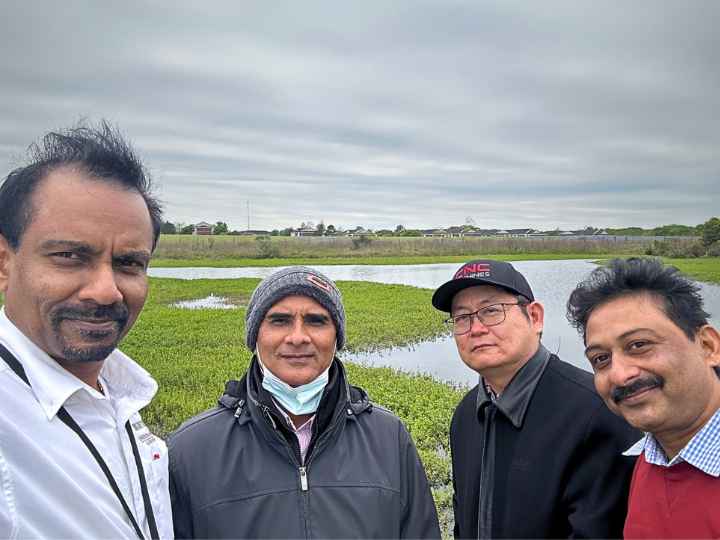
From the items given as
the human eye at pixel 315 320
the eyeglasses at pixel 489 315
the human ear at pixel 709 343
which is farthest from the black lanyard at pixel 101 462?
the human ear at pixel 709 343

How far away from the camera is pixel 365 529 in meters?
2.38

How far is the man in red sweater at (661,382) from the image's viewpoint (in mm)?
2062

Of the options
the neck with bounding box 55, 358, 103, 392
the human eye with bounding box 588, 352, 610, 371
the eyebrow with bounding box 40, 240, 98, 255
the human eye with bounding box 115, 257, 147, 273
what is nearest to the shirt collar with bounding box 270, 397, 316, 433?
the neck with bounding box 55, 358, 103, 392

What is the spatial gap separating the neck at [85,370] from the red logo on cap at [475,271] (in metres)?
1.97

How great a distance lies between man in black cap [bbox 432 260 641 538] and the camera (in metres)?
2.56

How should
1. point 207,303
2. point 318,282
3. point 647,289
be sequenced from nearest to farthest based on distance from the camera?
point 647,289 < point 318,282 < point 207,303

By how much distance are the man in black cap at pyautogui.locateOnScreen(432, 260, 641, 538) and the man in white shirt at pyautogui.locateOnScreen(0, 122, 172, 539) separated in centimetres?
170

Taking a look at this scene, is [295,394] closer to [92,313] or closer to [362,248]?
[92,313]

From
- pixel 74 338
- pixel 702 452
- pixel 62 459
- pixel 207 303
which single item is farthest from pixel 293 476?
pixel 207 303

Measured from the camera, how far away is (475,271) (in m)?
3.09

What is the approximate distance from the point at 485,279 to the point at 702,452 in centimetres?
134

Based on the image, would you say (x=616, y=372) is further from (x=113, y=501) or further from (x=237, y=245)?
(x=237, y=245)

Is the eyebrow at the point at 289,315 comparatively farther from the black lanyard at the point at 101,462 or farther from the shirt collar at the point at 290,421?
the black lanyard at the point at 101,462

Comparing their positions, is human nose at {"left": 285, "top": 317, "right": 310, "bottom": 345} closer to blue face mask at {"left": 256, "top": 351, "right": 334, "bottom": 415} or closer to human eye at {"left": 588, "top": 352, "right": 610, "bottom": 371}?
blue face mask at {"left": 256, "top": 351, "right": 334, "bottom": 415}
